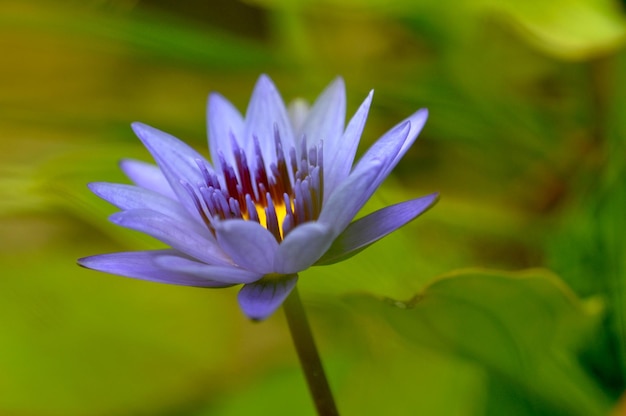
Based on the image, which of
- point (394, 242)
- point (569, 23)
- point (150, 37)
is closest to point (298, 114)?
point (394, 242)

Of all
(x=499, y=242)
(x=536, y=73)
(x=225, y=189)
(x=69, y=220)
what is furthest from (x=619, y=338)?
(x=69, y=220)

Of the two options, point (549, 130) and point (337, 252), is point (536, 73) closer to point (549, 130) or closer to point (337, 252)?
point (549, 130)

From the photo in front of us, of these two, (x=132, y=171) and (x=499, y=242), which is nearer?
(x=132, y=171)

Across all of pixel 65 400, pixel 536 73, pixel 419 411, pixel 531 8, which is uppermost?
pixel 531 8

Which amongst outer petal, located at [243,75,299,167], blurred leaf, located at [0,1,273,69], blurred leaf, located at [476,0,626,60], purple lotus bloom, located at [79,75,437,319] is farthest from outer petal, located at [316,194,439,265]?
blurred leaf, located at [0,1,273,69]

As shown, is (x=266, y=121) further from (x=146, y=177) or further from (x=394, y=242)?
(x=394, y=242)
